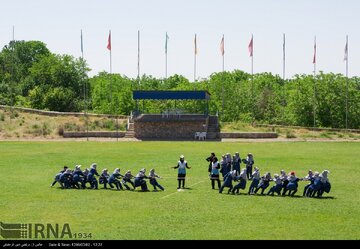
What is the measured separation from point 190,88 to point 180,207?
103168 millimetres

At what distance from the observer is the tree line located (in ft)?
337

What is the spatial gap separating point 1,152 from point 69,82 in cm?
7251

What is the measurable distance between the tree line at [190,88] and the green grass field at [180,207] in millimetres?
55405

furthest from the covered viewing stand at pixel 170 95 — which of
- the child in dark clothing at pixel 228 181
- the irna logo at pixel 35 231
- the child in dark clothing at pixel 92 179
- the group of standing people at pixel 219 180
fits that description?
the irna logo at pixel 35 231

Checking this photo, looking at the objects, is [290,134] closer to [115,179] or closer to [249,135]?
[249,135]

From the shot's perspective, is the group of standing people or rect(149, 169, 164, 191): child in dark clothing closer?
the group of standing people

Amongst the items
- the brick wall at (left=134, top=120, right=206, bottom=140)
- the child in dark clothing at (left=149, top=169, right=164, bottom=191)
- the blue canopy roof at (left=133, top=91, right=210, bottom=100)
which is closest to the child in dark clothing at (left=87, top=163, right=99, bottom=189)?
the child in dark clothing at (left=149, top=169, right=164, bottom=191)

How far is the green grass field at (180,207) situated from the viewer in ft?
73.1

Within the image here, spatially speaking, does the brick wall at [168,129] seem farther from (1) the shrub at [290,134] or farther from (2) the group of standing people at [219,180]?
(2) the group of standing people at [219,180]

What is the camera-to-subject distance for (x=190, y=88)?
130000 mm

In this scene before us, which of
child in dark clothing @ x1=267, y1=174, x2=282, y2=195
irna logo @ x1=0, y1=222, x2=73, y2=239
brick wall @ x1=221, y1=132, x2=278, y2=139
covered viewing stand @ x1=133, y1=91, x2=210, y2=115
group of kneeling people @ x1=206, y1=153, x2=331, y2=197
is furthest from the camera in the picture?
covered viewing stand @ x1=133, y1=91, x2=210, y2=115

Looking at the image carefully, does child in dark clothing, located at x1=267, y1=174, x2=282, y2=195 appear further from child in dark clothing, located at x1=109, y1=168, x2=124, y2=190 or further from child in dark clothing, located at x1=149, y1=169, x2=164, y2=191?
child in dark clothing, located at x1=109, y1=168, x2=124, y2=190

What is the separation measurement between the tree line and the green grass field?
55.4 metres
